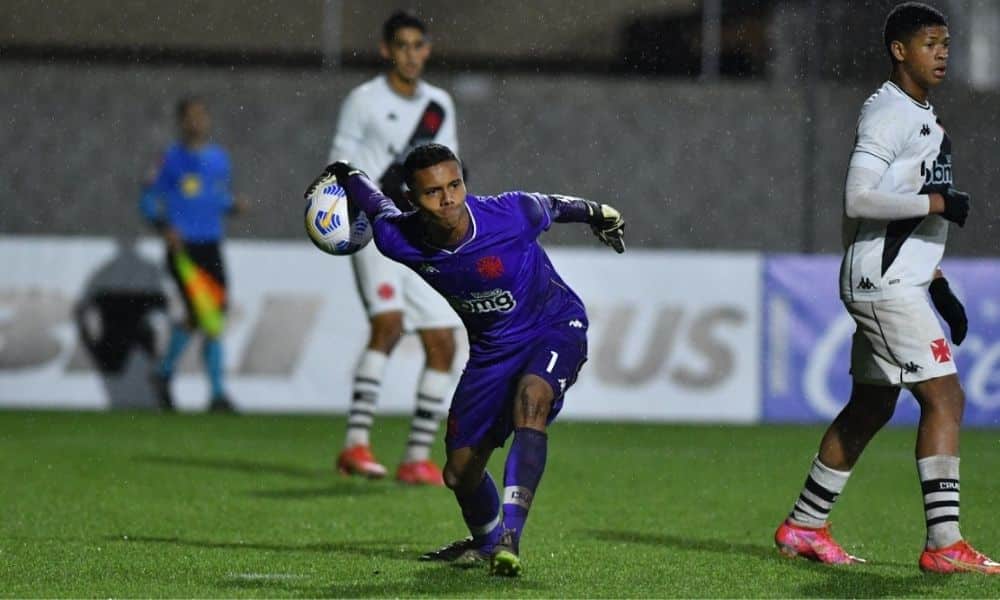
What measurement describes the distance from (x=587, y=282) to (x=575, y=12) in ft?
13.9

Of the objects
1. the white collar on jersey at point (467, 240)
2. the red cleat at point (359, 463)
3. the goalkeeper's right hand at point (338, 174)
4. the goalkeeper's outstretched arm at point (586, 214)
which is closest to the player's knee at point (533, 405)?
the white collar on jersey at point (467, 240)

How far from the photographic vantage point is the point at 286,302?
1364cm

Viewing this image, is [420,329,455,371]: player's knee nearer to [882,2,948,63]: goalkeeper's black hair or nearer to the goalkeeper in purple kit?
the goalkeeper in purple kit

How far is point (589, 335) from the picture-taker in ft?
43.7

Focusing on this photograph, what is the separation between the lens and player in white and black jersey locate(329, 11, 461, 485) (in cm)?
953

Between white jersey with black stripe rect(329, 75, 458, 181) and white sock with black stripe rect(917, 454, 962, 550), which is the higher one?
white jersey with black stripe rect(329, 75, 458, 181)

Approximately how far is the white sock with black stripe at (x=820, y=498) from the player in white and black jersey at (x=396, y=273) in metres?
3.01

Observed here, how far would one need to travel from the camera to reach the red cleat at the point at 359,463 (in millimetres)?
9445

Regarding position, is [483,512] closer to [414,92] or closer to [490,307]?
[490,307]

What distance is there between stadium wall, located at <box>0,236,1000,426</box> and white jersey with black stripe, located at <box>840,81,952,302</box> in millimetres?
6676

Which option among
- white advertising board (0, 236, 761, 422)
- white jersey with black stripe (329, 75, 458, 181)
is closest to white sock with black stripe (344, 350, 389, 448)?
white jersey with black stripe (329, 75, 458, 181)

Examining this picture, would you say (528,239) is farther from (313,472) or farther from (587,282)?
(587,282)

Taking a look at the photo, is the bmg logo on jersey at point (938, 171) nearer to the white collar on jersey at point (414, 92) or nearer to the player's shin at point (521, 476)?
the player's shin at point (521, 476)

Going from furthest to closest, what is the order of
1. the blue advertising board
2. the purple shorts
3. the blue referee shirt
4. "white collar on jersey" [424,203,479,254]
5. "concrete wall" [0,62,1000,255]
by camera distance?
"concrete wall" [0,62,1000,255], the blue referee shirt, the blue advertising board, the purple shorts, "white collar on jersey" [424,203,479,254]
